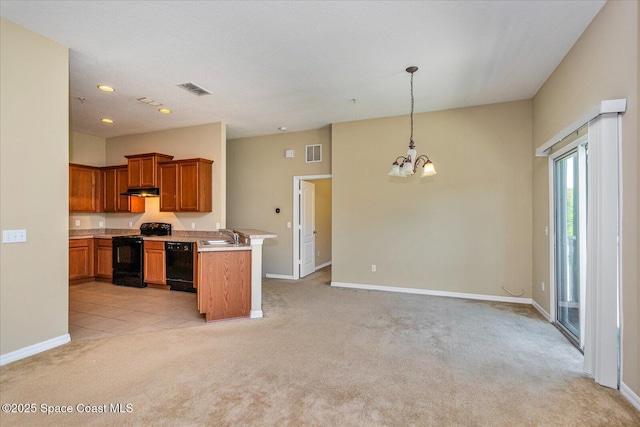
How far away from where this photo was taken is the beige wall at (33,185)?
8.87ft

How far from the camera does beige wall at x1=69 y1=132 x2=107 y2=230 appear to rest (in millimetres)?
6275

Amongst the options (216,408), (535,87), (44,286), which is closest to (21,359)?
(44,286)

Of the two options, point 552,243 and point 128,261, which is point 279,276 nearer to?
point 128,261

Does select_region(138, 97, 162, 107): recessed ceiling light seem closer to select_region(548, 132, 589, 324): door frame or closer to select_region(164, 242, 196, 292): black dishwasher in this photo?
select_region(164, 242, 196, 292): black dishwasher

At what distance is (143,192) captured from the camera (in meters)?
5.94

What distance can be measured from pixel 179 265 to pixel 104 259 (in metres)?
1.97

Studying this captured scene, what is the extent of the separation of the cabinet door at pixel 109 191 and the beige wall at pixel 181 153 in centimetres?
29

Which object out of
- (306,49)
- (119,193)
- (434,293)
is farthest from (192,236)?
(434,293)

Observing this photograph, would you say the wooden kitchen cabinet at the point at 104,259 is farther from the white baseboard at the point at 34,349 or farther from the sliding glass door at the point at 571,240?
the sliding glass door at the point at 571,240

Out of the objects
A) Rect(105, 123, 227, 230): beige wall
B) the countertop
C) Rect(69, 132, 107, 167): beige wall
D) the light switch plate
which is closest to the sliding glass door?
the countertop

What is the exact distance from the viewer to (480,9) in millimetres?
2562

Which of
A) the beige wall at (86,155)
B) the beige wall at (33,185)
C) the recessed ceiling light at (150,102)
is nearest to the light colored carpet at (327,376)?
the beige wall at (33,185)

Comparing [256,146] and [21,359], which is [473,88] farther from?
[21,359]

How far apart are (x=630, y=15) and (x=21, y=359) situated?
5.58m
